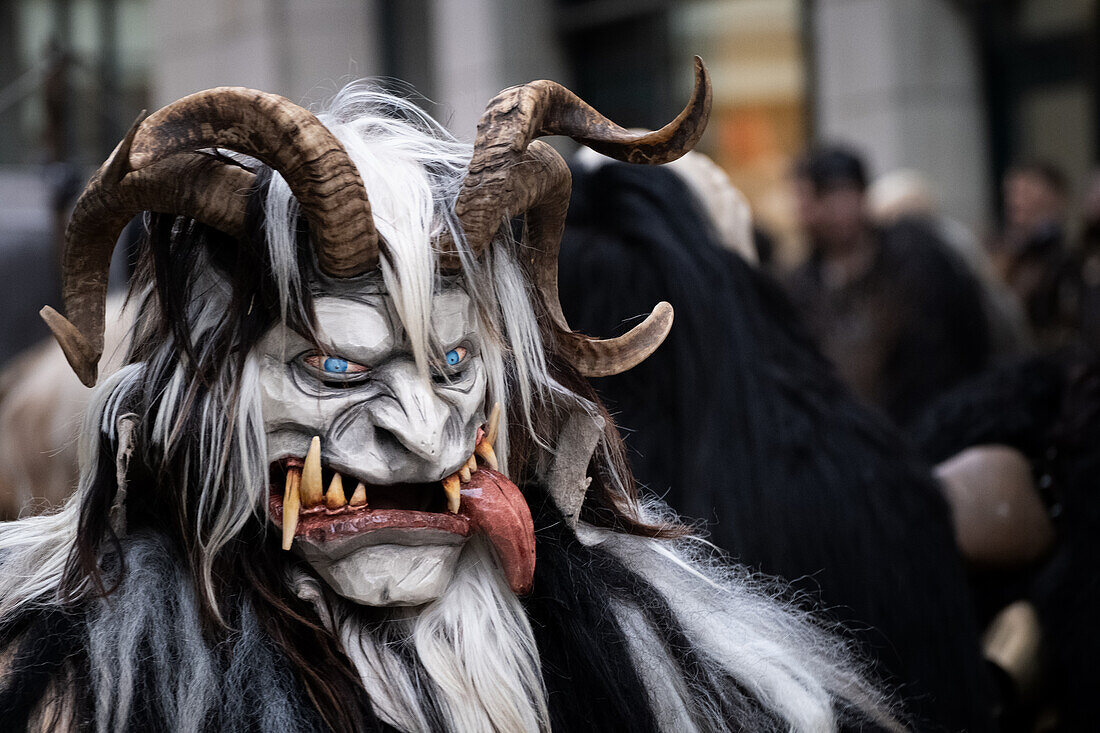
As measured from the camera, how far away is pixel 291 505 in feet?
4.85

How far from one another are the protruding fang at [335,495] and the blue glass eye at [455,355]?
208 millimetres

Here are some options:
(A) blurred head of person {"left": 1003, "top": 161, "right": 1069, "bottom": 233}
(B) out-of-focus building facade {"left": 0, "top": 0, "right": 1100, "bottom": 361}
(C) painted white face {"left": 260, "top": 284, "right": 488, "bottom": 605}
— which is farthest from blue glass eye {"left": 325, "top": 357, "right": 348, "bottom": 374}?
(A) blurred head of person {"left": 1003, "top": 161, "right": 1069, "bottom": 233}

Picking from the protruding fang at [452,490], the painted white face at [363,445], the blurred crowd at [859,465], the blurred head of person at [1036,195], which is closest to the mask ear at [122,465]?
the painted white face at [363,445]

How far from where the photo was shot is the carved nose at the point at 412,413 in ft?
4.79

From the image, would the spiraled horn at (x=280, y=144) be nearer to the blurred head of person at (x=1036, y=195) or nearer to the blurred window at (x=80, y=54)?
the blurred head of person at (x=1036, y=195)

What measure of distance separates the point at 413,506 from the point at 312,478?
0.17 meters

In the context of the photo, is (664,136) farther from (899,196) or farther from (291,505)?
(899,196)

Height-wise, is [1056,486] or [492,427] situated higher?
[492,427]

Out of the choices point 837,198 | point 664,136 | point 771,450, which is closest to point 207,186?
point 664,136

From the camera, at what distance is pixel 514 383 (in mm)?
1683

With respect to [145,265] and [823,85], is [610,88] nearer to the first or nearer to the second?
[823,85]

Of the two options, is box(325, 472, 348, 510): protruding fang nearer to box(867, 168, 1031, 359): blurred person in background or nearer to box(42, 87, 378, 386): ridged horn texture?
box(42, 87, 378, 386): ridged horn texture

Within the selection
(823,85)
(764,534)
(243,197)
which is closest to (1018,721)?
(764,534)

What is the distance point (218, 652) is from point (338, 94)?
0.81m
